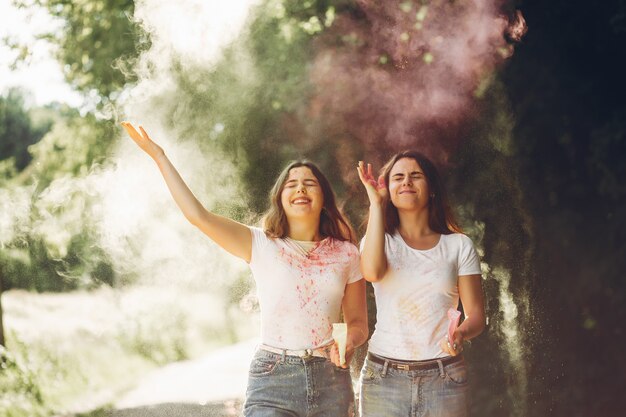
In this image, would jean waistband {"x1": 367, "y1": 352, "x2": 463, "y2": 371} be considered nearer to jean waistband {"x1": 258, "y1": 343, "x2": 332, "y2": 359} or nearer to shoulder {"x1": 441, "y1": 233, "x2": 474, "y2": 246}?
jean waistband {"x1": 258, "y1": 343, "x2": 332, "y2": 359}

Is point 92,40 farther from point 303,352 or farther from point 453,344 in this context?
point 453,344

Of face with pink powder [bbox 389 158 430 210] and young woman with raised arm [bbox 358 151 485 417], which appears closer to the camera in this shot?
young woman with raised arm [bbox 358 151 485 417]

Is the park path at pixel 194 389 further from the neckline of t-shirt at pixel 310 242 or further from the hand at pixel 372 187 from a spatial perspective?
the hand at pixel 372 187

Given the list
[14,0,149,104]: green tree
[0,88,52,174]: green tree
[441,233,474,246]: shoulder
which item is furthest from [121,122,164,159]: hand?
[0,88,52,174]: green tree

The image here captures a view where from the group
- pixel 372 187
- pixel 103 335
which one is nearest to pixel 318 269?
pixel 372 187

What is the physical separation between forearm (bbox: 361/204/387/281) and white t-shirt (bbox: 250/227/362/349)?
0.10 m

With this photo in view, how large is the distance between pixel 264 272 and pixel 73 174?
4125 mm

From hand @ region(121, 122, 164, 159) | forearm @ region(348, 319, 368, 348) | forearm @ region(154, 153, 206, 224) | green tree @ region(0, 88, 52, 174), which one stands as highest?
green tree @ region(0, 88, 52, 174)

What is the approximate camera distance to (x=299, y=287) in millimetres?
2418

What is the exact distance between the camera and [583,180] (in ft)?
15.1

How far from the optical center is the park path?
4996 mm

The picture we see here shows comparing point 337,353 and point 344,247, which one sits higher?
point 344,247

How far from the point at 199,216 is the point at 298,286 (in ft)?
1.37

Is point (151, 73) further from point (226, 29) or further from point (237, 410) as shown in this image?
point (237, 410)
